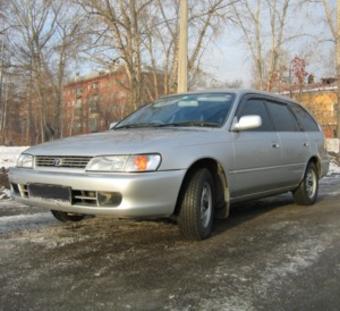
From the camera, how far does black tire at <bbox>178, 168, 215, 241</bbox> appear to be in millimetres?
4836

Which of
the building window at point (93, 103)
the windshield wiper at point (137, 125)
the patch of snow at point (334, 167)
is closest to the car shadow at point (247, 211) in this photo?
the windshield wiper at point (137, 125)

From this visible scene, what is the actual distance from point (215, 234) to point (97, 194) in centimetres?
152

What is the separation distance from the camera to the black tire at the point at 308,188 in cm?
743

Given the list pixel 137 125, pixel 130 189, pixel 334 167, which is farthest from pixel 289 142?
pixel 334 167

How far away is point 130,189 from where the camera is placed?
4.39m

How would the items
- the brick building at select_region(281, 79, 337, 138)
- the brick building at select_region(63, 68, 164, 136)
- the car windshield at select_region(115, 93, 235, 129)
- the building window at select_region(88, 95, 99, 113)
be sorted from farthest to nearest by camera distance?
the building window at select_region(88, 95, 99, 113), the brick building at select_region(63, 68, 164, 136), the brick building at select_region(281, 79, 337, 138), the car windshield at select_region(115, 93, 235, 129)

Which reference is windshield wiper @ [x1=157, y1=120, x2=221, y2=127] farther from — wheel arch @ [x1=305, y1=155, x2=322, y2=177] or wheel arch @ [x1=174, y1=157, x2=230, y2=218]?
wheel arch @ [x1=305, y1=155, x2=322, y2=177]

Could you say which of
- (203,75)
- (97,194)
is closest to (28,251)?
(97,194)

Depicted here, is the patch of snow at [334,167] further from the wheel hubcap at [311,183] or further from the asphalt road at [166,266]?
the asphalt road at [166,266]

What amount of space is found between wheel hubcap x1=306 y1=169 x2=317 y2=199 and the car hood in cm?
264

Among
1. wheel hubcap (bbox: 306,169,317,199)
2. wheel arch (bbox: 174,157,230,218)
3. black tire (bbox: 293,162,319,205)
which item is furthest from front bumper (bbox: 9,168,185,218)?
wheel hubcap (bbox: 306,169,317,199)

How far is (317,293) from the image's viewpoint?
367 cm

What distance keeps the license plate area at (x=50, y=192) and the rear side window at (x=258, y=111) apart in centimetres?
220

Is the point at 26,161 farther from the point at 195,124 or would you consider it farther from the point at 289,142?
the point at 289,142
